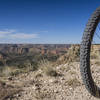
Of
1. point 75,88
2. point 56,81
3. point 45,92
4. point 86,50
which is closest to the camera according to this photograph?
point 86,50

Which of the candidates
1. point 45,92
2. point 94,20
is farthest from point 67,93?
point 94,20

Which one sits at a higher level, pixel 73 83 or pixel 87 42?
pixel 87 42

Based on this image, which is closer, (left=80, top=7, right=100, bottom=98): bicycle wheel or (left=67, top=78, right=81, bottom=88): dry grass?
(left=80, top=7, right=100, bottom=98): bicycle wheel

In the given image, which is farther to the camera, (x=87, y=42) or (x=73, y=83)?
(x=73, y=83)

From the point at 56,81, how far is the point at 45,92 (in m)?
0.84

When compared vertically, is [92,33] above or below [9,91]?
above

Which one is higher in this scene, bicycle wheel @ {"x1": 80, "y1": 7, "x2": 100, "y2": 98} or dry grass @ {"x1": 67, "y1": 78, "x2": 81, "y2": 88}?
bicycle wheel @ {"x1": 80, "y1": 7, "x2": 100, "y2": 98}

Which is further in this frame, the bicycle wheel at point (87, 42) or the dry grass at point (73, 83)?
the dry grass at point (73, 83)

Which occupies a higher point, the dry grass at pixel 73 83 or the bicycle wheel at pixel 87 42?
the bicycle wheel at pixel 87 42

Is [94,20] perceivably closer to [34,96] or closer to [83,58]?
[83,58]

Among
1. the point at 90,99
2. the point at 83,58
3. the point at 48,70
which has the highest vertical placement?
the point at 83,58

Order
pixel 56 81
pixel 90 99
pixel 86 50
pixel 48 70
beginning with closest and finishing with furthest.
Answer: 1. pixel 86 50
2. pixel 90 99
3. pixel 56 81
4. pixel 48 70

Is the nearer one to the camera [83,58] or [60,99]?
[83,58]

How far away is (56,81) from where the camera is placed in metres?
3.82
